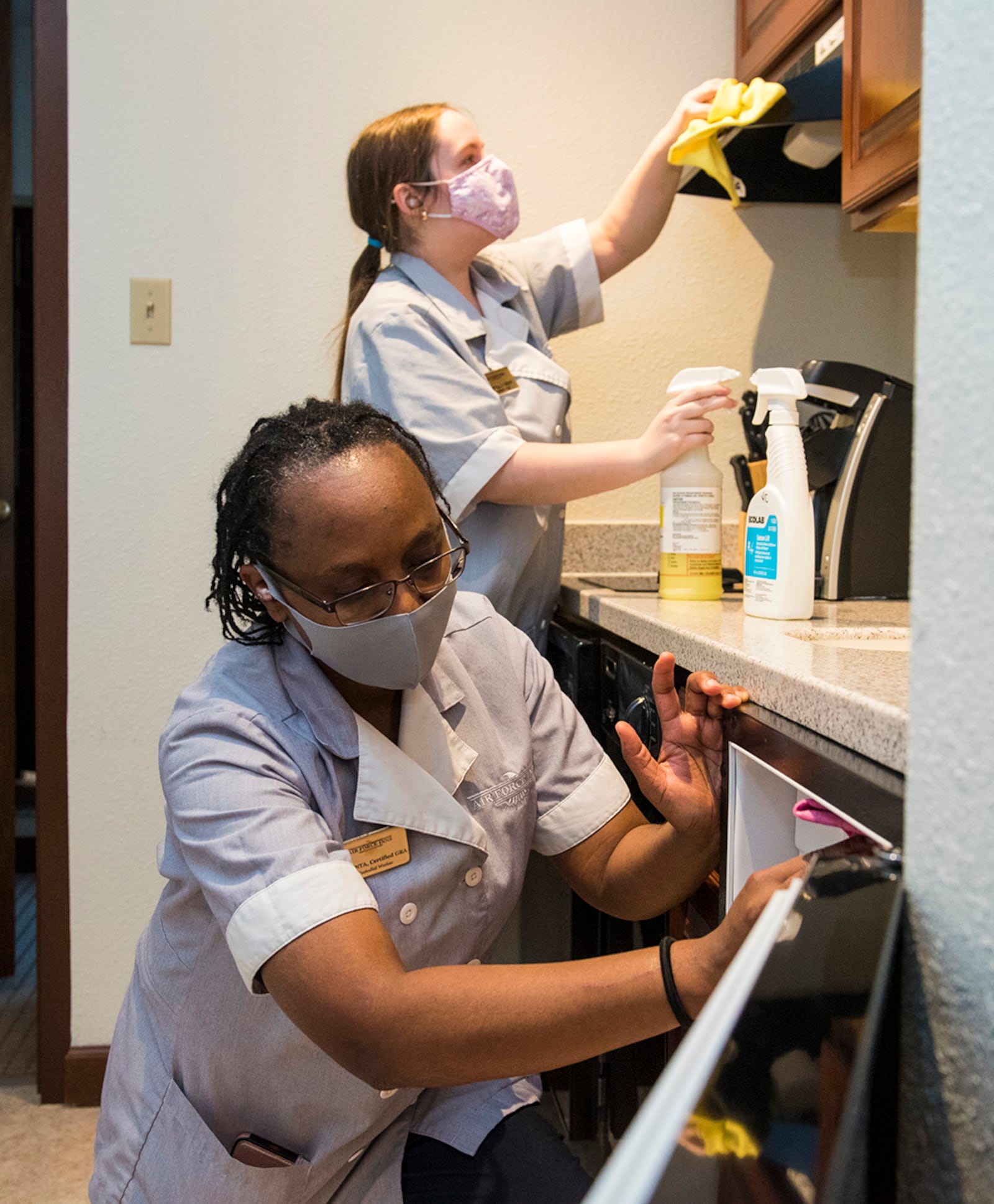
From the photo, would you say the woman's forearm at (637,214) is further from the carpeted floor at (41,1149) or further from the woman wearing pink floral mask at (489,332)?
the carpeted floor at (41,1149)

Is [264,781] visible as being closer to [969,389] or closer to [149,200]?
[969,389]

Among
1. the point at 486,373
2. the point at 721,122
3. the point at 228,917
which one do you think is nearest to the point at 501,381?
the point at 486,373

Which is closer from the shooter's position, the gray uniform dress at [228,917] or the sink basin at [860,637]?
the gray uniform dress at [228,917]

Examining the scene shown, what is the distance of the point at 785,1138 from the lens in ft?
1.06

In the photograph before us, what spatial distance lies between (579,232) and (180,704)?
1.25 m

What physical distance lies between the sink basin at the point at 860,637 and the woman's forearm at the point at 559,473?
0.44m

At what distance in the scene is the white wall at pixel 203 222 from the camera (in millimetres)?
1925

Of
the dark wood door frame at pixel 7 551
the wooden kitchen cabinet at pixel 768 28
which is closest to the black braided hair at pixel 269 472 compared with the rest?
the wooden kitchen cabinet at pixel 768 28

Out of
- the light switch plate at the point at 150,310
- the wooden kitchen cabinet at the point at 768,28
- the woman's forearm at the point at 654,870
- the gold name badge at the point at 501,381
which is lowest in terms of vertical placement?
the woman's forearm at the point at 654,870

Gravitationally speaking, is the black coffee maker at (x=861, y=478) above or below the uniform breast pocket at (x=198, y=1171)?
above

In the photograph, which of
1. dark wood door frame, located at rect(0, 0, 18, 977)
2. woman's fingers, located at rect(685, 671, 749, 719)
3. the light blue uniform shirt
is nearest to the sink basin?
woman's fingers, located at rect(685, 671, 749, 719)

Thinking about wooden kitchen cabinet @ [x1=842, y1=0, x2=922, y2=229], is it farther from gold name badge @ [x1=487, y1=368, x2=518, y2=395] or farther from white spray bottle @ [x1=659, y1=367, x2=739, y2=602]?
gold name badge @ [x1=487, y1=368, x2=518, y2=395]

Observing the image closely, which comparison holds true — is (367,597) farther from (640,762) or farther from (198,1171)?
(198,1171)

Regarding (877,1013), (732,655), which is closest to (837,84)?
(732,655)
